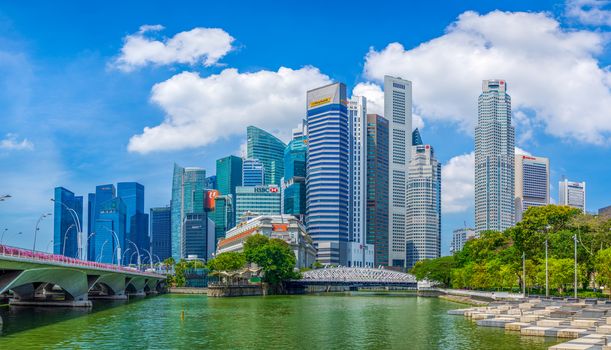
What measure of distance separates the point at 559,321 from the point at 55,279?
6831cm

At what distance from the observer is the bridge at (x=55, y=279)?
8069 cm

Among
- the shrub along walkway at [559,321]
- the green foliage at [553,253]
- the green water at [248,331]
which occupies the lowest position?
the green water at [248,331]

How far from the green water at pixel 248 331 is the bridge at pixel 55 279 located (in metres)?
5.09

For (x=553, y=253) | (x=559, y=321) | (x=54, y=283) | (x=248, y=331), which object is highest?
(x=553, y=253)

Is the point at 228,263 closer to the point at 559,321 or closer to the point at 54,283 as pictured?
the point at 54,283

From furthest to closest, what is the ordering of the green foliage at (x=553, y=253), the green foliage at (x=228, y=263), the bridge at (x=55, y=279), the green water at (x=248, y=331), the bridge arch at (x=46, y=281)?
the green foliage at (x=228, y=263) → the green foliage at (x=553, y=253) → the bridge arch at (x=46, y=281) → the bridge at (x=55, y=279) → the green water at (x=248, y=331)

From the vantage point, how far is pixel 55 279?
100750 millimetres

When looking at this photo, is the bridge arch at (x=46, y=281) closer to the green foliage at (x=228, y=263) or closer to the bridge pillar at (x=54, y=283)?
the bridge pillar at (x=54, y=283)

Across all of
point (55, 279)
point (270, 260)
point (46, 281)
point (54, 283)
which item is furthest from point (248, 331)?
point (270, 260)

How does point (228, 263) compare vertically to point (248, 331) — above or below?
above

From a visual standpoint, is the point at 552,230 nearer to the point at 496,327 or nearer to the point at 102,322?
the point at 496,327

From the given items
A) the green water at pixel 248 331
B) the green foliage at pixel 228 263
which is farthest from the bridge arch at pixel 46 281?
the green foliage at pixel 228 263

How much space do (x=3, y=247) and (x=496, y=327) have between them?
175 feet

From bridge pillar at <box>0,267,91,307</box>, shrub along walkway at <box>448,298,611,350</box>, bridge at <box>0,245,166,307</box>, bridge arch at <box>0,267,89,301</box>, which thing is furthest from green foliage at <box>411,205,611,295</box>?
bridge arch at <box>0,267,89,301</box>
